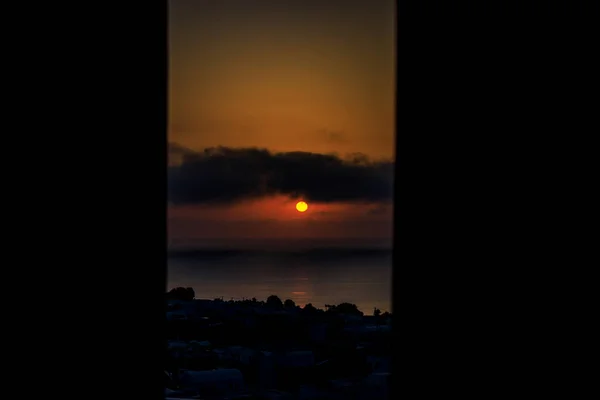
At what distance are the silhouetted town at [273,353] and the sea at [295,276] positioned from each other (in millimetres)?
11260

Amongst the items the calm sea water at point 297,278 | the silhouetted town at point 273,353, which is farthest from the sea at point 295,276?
the silhouetted town at point 273,353

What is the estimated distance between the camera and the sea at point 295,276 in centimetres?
2291

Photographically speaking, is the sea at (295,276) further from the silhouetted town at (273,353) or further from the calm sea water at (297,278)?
the silhouetted town at (273,353)

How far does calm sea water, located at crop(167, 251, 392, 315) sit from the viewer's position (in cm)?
2294

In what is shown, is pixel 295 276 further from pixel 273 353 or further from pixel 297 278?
pixel 273 353

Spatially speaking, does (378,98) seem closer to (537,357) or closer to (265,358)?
(265,358)

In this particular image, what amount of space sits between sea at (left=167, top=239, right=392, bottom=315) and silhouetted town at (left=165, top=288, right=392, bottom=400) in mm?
11260

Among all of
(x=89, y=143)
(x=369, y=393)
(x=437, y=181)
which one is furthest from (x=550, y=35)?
(x=369, y=393)

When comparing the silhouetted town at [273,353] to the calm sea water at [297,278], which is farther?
the calm sea water at [297,278]

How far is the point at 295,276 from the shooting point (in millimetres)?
32281

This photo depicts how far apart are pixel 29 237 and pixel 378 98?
11.2ft

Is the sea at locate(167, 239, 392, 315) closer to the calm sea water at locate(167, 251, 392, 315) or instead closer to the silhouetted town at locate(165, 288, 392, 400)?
the calm sea water at locate(167, 251, 392, 315)

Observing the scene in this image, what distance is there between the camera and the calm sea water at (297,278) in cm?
2294

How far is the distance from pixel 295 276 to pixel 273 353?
26.5 metres
